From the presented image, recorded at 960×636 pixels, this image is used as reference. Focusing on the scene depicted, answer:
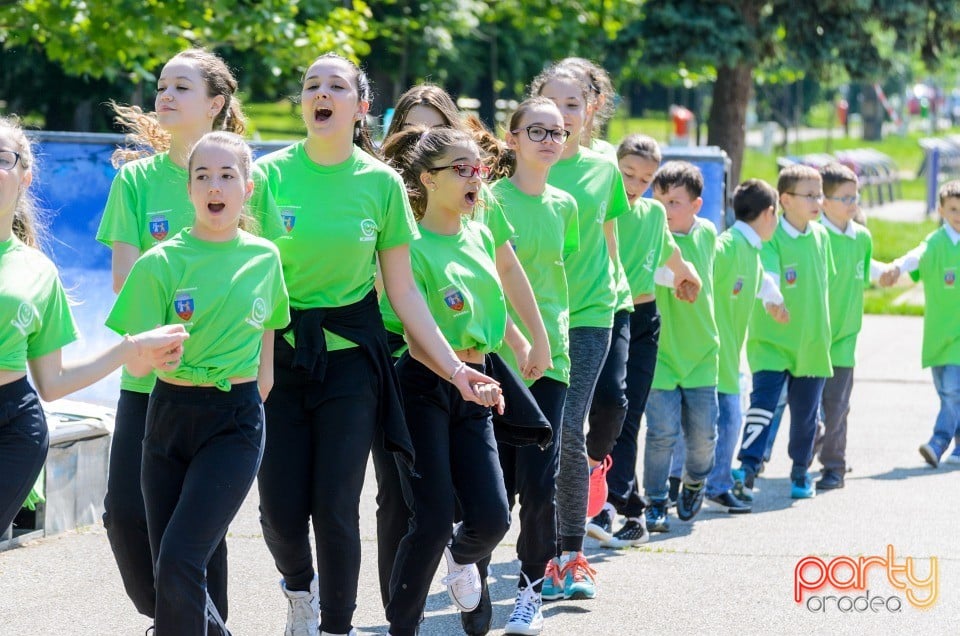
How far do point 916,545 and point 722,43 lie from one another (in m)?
13.6

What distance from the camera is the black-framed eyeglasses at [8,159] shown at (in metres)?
4.18

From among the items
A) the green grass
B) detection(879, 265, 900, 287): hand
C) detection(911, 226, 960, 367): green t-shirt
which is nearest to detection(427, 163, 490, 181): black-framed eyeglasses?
detection(879, 265, 900, 287): hand

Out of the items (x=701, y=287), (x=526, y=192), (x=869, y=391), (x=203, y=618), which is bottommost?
(x=869, y=391)

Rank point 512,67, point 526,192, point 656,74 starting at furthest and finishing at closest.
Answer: point 512,67, point 656,74, point 526,192

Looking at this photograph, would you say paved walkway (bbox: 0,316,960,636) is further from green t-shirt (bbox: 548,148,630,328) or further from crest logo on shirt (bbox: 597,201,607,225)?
crest logo on shirt (bbox: 597,201,607,225)

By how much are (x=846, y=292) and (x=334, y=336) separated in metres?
4.49

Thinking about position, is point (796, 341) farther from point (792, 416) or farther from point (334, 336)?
point (334, 336)

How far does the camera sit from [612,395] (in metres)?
6.42

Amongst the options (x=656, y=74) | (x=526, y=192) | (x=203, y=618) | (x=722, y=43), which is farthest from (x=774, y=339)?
(x=656, y=74)

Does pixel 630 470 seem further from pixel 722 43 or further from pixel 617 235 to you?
pixel 722 43

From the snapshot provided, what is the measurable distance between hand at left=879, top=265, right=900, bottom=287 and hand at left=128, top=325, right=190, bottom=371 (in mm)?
5707

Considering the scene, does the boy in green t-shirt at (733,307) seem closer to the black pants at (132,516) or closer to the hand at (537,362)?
the hand at (537,362)

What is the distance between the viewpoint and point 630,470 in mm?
7062

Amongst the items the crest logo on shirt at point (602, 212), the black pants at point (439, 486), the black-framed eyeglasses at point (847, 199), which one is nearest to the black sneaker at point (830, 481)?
the black-framed eyeglasses at point (847, 199)
